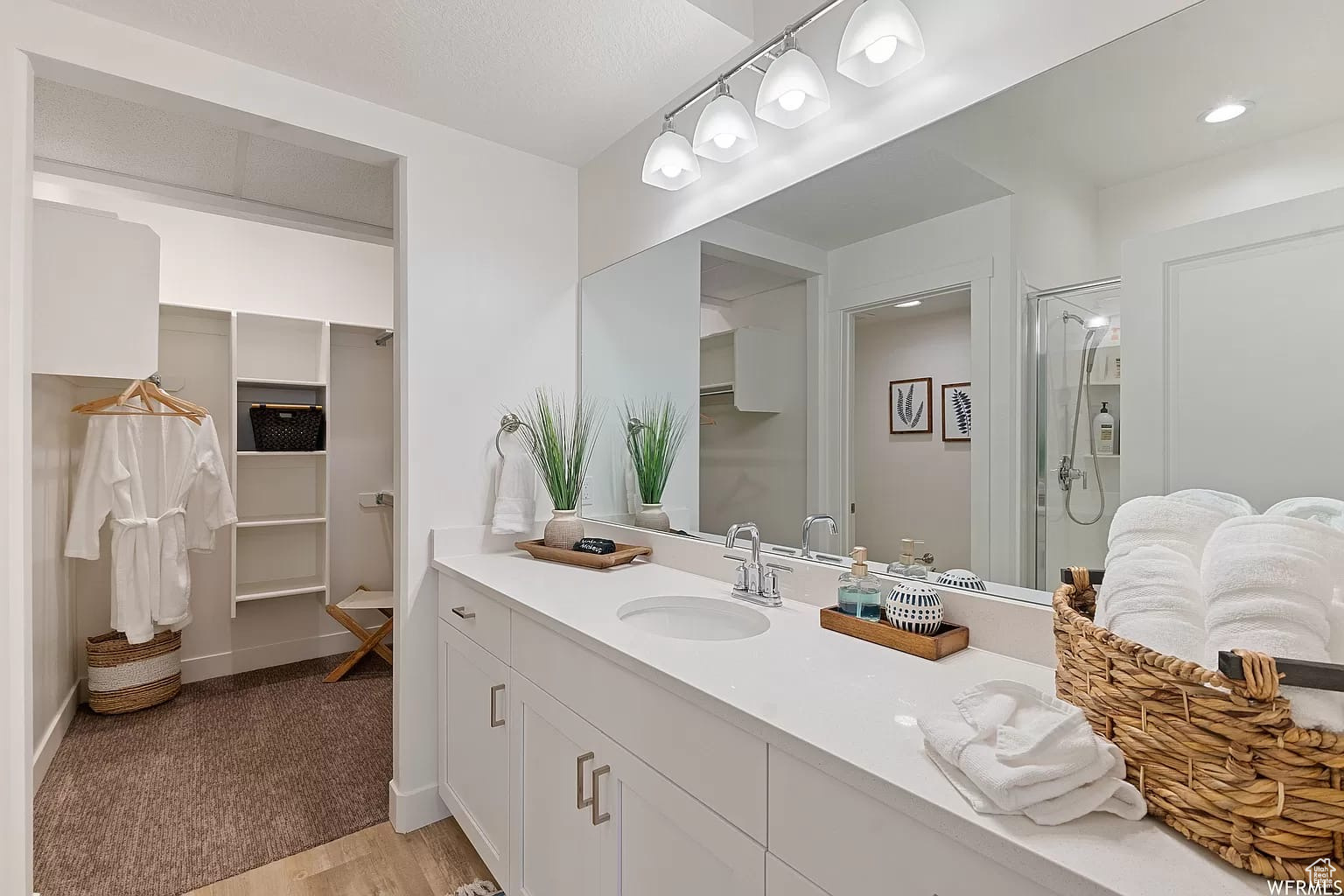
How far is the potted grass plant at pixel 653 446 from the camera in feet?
6.72

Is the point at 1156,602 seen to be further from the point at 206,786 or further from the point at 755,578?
the point at 206,786

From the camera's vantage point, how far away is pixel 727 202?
1738 millimetres

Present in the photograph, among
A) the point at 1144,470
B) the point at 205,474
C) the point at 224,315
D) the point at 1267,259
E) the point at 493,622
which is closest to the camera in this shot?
the point at 1267,259

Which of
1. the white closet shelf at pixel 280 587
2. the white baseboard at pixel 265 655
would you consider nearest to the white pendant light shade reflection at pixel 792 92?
the white closet shelf at pixel 280 587

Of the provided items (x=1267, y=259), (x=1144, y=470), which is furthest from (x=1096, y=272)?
(x=1144, y=470)

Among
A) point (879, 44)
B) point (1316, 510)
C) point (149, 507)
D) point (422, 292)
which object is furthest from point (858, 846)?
point (149, 507)

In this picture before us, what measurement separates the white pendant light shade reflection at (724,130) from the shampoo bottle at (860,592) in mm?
1061

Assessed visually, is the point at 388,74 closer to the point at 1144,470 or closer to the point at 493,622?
the point at 493,622

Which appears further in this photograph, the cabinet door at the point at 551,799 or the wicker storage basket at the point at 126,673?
the wicker storage basket at the point at 126,673

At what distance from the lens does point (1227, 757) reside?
1.84 feet

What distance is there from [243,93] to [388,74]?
387mm

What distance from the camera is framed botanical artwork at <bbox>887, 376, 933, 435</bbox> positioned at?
1313 mm

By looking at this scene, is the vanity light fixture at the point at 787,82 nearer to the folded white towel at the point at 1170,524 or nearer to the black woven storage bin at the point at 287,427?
the folded white towel at the point at 1170,524

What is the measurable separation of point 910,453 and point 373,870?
1.88 m
